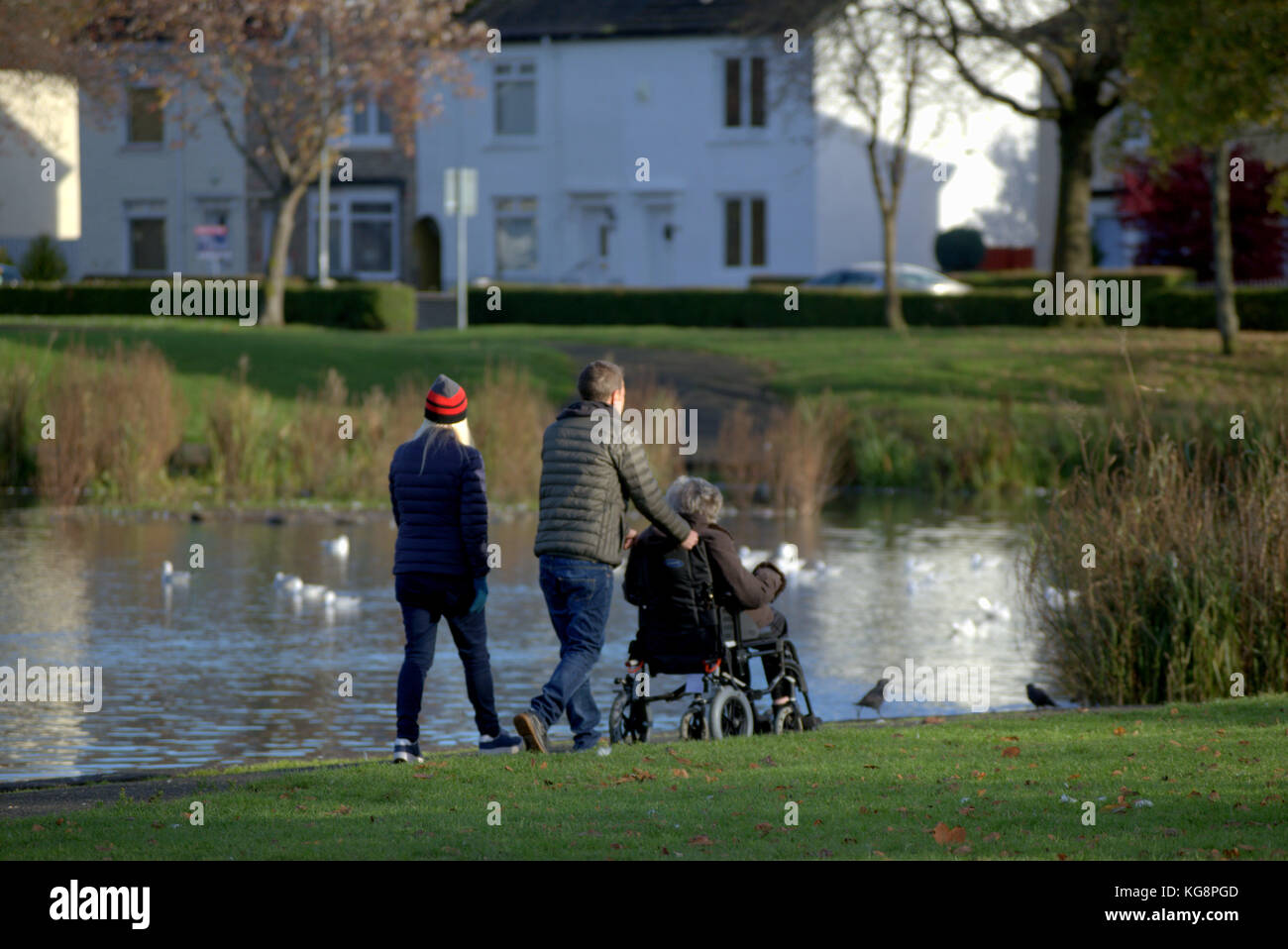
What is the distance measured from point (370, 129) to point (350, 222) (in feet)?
8.19

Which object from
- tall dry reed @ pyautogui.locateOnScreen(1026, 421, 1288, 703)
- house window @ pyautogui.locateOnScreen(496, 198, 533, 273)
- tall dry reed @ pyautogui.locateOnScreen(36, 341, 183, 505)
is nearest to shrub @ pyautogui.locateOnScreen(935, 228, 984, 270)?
house window @ pyautogui.locateOnScreen(496, 198, 533, 273)

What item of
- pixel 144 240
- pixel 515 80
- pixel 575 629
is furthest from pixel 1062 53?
pixel 144 240

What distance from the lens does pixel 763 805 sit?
23.6 ft

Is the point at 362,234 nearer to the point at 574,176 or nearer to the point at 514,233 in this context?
the point at 514,233

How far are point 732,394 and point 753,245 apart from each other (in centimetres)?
1990

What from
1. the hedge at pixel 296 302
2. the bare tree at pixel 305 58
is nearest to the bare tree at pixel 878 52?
the bare tree at pixel 305 58

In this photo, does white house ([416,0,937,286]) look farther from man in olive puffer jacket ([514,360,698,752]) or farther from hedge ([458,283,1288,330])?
man in olive puffer jacket ([514,360,698,752])

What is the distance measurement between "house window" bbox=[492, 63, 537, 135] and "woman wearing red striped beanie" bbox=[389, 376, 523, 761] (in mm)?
40505

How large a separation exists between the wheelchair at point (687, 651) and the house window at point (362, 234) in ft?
136

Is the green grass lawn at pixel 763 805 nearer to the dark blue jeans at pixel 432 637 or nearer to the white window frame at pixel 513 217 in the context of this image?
the dark blue jeans at pixel 432 637

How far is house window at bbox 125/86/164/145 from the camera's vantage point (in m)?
50.9

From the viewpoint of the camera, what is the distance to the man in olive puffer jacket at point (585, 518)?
29.1 feet
